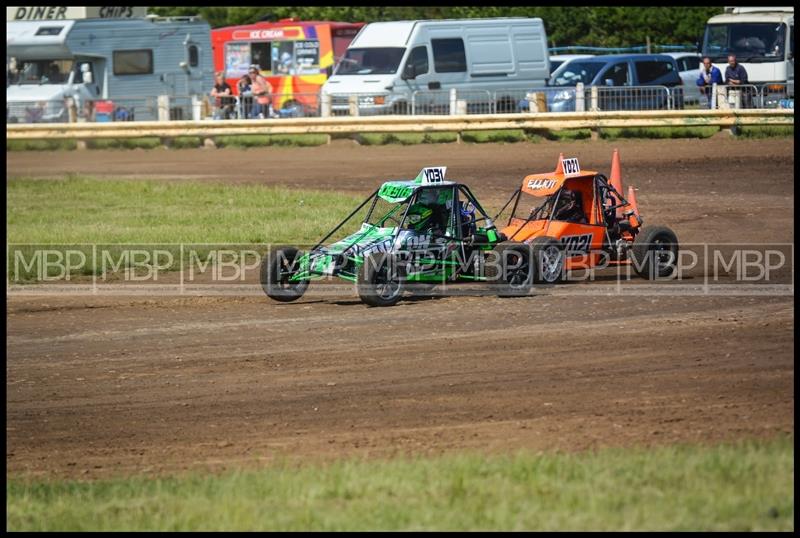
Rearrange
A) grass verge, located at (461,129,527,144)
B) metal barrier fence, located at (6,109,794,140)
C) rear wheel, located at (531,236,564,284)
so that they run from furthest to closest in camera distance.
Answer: grass verge, located at (461,129,527,144) → metal barrier fence, located at (6,109,794,140) → rear wheel, located at (531,236,564,284)

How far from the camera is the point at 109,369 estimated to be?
32.2 ft

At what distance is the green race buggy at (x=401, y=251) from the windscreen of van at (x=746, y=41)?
19.3 metres

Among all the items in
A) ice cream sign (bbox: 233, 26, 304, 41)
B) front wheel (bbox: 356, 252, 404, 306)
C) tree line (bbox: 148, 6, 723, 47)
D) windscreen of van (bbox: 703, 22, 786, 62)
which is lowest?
front wheel (bbox: 356, 252, 404, 306)

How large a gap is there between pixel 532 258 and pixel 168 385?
4.44 m

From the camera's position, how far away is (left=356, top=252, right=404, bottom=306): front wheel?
38.9ft

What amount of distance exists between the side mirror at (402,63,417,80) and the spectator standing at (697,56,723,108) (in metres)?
6.26

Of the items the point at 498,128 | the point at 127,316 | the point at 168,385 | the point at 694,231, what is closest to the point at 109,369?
the point at 168,385

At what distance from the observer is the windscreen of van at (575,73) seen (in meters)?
29.3

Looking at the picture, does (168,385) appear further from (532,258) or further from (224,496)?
(532,258)

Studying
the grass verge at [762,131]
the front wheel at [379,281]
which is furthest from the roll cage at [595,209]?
the grass verge at [762,131]

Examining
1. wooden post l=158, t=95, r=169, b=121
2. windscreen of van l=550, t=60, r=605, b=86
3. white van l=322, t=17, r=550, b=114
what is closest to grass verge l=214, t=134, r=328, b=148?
white van l=322, t=17, r=550, b=114

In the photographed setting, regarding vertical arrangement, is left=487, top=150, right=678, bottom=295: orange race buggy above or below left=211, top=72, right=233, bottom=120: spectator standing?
below

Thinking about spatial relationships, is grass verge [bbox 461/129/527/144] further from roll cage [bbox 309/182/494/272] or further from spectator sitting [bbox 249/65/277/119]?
roll cage [bbox 309/182/494/272]

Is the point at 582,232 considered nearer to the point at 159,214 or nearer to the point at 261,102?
the point at 159,214
